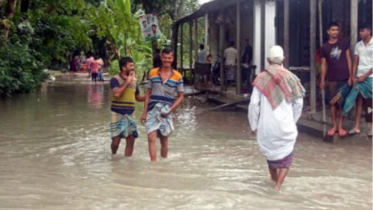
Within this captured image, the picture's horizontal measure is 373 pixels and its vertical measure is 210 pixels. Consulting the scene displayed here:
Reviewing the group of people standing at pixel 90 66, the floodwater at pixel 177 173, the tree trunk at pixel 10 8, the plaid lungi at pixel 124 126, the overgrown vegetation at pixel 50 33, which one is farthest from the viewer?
the group of people standing at pixel 90 66

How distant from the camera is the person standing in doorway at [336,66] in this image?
9.10m

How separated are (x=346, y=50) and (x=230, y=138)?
2498 millimetres

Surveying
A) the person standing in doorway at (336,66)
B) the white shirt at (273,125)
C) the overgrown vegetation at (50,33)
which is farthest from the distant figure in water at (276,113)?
the overgrown vegetation at (50,33)

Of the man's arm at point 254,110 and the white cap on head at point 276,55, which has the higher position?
the white cap on head at point 276,55

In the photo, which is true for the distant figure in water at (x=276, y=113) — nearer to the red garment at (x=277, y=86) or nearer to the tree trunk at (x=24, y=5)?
the red garment at (x=277, y=86)

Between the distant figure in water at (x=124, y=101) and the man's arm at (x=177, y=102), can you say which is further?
the distant figure in water at (x=124, y=101)

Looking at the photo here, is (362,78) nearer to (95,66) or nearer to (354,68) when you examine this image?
(354,68)

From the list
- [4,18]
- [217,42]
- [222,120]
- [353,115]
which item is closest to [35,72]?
[4,18]

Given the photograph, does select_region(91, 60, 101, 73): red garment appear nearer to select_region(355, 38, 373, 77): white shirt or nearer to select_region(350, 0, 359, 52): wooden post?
select_region(350, 0, 359, 52): wooden post

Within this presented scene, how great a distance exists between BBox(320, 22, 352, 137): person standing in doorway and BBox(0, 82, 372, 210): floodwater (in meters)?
0.44

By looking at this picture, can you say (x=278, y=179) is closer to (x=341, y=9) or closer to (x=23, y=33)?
(x=341, y=9)

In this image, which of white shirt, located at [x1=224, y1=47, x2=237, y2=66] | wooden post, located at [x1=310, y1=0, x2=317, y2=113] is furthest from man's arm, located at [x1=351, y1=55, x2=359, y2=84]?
white shirt, located at [x1=224, y1=47, x2=237, y2=66]

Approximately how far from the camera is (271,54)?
6355mm

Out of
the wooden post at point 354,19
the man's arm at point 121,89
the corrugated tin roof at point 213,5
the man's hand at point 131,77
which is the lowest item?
the man's arm at point 121,89
